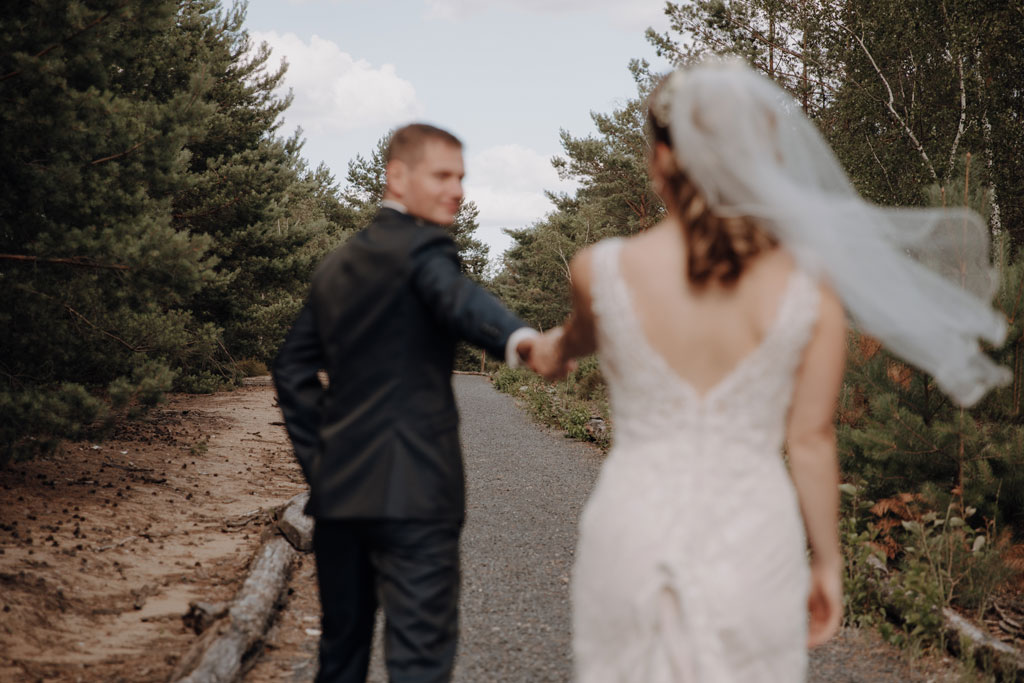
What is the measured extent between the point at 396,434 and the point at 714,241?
114 cm

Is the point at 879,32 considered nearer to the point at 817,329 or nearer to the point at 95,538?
the point at 95,538

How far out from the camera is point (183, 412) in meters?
16.2

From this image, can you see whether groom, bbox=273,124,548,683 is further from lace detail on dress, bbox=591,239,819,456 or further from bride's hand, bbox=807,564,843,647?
bride's hand, bbox=807,564,843,647

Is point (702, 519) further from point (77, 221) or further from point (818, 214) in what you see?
point (77, 221)

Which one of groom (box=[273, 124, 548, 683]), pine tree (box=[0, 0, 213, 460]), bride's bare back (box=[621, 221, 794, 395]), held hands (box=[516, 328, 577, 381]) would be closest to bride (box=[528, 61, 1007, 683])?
A: bride's bare back (box=[621, 221, 794, 395])

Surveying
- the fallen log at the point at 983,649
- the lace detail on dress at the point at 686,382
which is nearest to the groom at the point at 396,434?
the lace detail on dress at the point at 686,382

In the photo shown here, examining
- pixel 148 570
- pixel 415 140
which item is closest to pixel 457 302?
pixel 415 140

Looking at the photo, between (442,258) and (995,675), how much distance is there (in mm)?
3773

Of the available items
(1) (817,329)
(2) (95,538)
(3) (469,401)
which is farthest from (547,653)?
(3) (469,401)

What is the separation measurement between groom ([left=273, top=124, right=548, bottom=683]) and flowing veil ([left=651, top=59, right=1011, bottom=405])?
0.80m

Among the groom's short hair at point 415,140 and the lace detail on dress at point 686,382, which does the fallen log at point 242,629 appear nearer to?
the groom's short hair at point 415,140

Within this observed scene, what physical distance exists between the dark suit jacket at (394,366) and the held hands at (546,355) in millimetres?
75

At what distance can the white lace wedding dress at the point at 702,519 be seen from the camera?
1856 mm

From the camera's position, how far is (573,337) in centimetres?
216
